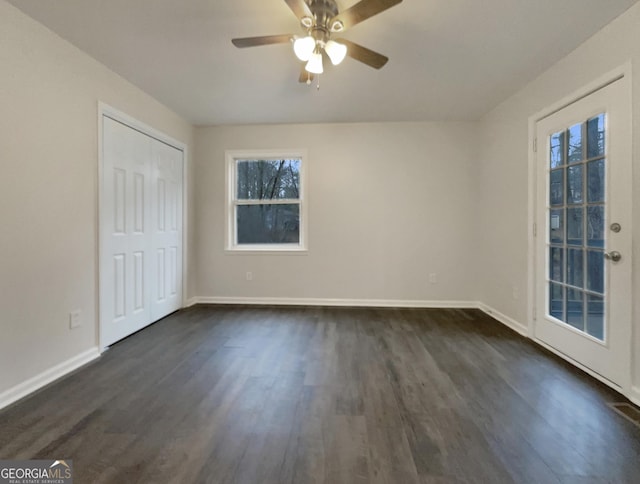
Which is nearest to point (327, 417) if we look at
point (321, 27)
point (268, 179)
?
point (321, 27)

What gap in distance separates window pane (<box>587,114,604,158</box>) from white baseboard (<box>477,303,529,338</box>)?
1699 mm

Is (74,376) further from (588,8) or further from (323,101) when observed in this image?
(588,8)

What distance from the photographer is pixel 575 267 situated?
2482mm

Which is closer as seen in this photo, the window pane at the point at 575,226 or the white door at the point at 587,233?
the white door at the point at 587,233

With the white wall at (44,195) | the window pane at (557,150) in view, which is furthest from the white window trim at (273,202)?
the window pane at (557,150)

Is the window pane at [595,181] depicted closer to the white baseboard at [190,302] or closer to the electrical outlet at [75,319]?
the electrical outlet at [75,319]

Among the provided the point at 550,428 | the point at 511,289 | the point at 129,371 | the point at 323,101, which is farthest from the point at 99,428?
the point at 511,289

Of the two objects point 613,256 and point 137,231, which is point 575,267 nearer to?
point 613,256

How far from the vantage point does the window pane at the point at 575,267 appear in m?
2.42

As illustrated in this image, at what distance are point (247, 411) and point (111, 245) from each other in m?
2.02

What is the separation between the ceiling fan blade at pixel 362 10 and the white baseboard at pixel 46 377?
2973 millimetres

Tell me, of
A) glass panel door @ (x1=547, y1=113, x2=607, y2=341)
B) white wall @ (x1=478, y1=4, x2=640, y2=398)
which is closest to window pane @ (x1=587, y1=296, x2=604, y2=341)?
glass panel door @ (x1=547, y1=113, x2=607, y2=341)

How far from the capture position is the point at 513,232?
3.33m

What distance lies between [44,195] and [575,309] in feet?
13.2
